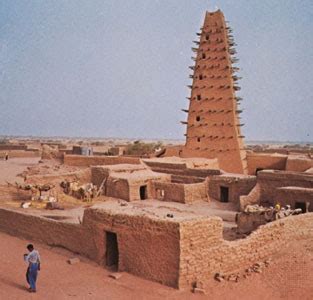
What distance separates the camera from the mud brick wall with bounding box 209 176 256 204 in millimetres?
19203

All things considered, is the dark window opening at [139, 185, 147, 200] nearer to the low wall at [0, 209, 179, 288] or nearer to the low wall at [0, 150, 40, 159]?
the low wall at [0, 209, 179, 288]

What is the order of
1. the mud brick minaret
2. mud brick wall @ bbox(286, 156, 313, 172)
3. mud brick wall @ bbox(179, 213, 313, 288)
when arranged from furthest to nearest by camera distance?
the mud brick minaret, mud brick wall @ bbox(286, 156, 313, 172), mud brick wall @ bbox(179, 213, 313, 288)

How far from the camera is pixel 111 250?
35.6ft

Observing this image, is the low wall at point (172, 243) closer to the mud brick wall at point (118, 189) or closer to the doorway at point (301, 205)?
the doorway at point (301, 205)

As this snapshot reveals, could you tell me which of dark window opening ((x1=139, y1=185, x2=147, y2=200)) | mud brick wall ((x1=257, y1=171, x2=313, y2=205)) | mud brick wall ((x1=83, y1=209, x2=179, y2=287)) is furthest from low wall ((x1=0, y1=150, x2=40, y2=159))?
mud brick wall ((x1=83, y1=209, x2=179, y2=287))

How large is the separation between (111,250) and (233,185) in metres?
10.1

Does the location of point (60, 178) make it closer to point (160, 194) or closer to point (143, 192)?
point (143, 192)

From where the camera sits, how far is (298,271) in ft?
32.8

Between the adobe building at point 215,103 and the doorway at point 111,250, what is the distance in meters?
17.0

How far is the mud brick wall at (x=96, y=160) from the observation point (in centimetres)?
2567

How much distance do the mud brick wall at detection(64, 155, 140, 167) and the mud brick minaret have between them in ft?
15.8

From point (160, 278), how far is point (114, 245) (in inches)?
81.6

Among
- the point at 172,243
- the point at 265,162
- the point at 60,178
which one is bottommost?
the point at 172,243

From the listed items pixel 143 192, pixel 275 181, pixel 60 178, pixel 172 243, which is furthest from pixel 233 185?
pixel 172 243
